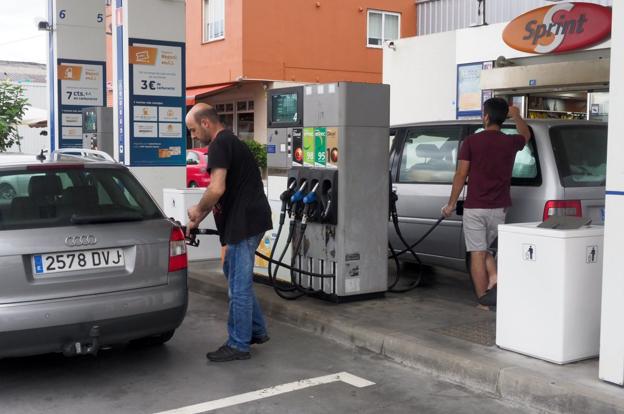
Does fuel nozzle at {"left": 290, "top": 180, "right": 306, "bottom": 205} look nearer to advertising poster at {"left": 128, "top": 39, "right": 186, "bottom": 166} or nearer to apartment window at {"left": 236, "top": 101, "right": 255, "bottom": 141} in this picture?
advertising poster at {"left": 128, "top": 39, "right": 186, "bottom": 166}

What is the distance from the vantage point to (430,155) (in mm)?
7770

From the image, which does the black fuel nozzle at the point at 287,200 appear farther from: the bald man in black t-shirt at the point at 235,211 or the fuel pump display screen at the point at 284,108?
the bald man in black t-shirt at the point at 235,211

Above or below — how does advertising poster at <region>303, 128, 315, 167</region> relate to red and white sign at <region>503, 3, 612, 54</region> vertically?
below

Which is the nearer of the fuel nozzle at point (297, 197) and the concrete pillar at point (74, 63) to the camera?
the fuel nozzle at point (297, 197)

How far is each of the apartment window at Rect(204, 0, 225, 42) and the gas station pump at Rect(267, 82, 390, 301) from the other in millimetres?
18907

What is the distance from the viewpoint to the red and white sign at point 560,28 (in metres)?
11.7

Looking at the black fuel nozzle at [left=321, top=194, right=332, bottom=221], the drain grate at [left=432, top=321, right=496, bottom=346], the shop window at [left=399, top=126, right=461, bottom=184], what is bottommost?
the drain grate at [left=432, top=321, right=496, bottom=346]

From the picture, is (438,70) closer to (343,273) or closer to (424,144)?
(424,144)

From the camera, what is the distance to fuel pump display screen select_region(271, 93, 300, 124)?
724 centimetres

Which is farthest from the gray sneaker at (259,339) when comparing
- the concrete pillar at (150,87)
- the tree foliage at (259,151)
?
the tree foliage at (259,151)

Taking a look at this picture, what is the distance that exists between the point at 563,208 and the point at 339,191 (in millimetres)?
1938

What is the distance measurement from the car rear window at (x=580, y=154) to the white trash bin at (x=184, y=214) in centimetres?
433

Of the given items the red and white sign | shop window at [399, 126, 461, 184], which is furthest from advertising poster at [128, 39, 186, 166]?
the red and white sign

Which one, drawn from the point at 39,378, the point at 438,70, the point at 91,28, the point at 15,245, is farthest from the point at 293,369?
the point at 438,70
